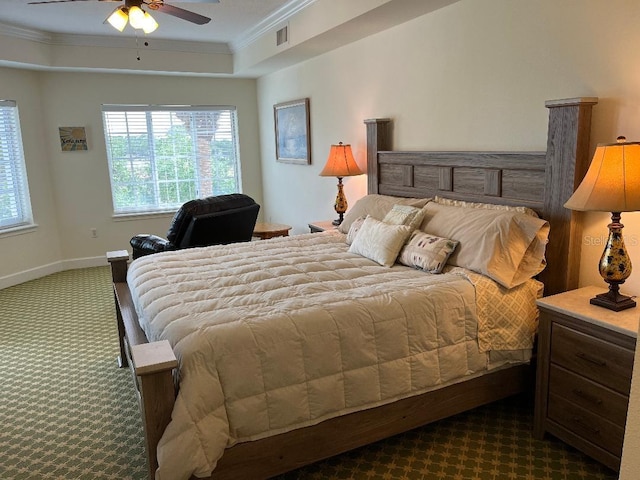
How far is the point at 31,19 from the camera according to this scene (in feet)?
15.7

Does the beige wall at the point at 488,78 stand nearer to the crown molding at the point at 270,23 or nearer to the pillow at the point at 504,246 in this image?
the pillow at the point at 504,246

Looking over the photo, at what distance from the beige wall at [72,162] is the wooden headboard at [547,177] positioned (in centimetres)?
415

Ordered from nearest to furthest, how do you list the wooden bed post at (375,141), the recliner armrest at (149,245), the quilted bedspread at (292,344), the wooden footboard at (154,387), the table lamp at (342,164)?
the wooden footboard at (154,387)
the quilted bedspread at (292,344)
the wooden bed post at (375,141)
the recliner armrest at (149,245)
the table lamp at (342,164)

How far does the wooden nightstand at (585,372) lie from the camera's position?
80.5 inches

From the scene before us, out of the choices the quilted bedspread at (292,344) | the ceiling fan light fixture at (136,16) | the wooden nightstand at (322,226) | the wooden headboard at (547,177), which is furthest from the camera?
the wooden nightstand at (322,226)

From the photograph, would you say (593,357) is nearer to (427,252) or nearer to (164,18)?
(427,252)

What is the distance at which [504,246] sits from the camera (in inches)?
100

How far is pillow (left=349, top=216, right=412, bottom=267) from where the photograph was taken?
2992 millimetres

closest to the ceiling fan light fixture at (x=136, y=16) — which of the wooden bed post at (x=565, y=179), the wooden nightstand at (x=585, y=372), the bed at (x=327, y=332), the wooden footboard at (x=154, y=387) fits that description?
the bed at (x=327, y=332)

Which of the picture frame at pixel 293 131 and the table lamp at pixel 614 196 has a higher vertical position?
the picture frame at pixel 293 131

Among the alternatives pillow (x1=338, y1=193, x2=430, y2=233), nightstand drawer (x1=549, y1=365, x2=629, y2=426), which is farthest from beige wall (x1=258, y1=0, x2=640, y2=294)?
nightstand drawer (x1=549, y1=365, x2=629, y2=426)

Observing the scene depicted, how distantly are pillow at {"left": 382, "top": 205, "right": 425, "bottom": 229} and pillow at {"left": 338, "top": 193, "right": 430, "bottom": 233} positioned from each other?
0.17 metres

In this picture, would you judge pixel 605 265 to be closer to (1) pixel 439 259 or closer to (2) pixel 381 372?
(1) pixel 439 259

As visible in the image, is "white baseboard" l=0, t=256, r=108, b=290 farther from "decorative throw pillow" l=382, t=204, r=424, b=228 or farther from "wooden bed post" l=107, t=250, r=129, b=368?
"decorative throw pillow" l=382, t=204, r=424, b=228
